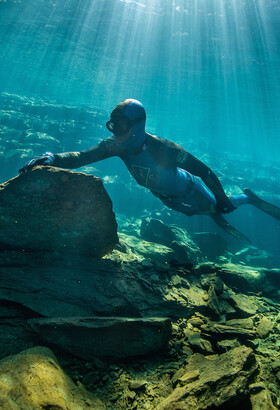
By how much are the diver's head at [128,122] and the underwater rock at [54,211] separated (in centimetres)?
101

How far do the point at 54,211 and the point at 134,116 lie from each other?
79.0 inches

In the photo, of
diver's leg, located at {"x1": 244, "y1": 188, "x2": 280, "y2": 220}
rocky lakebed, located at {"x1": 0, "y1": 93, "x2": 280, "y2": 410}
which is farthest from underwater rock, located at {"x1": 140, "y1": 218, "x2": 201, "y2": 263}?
rocky lakebed, located at {"x1": 0, "y1": 93, "x2": 280, "y2": 410}

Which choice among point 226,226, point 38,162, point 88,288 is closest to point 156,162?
point 38,162

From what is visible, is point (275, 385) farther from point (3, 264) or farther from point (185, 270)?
point (3, 264)

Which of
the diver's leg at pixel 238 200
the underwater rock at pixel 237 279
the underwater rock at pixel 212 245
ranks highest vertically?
the diver's leg at pixel 238 200

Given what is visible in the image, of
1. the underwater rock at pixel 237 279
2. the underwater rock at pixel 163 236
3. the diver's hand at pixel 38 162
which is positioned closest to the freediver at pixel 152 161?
the diver's hand at pixel 38 162

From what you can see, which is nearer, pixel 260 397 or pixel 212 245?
pixel 260 397

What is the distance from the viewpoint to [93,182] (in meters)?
3.10

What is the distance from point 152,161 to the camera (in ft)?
12.9

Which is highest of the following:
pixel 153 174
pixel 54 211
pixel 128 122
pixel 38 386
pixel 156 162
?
pixel 128 122

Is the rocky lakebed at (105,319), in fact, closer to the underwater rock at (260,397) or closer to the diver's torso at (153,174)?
the underwater rock at (260,397)

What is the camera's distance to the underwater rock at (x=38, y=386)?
1354 mm

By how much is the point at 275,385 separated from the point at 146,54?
2877 centimetres

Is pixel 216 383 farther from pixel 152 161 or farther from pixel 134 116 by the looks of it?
pixel 134 116
